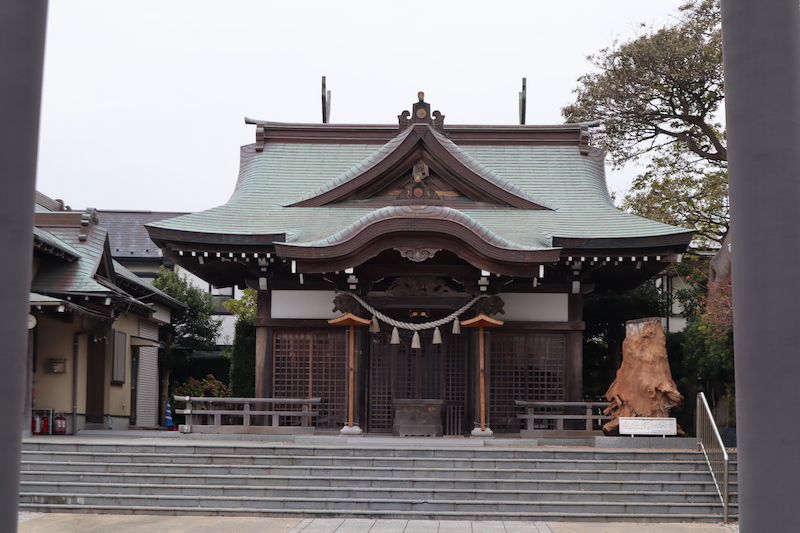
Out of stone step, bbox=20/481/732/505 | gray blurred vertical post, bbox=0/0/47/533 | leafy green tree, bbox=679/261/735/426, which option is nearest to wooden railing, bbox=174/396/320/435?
stone step, bbox=20/481/732/505

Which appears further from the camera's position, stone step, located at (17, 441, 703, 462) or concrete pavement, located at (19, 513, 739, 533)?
stone step, located at (17, 441, 703, 462)

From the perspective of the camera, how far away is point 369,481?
12.7 m

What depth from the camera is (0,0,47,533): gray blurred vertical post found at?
9.09 feet

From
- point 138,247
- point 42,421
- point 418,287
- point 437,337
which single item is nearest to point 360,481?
point 437,337

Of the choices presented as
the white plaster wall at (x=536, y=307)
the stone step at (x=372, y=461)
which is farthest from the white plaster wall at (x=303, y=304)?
the stone step at (x=372, y=461)

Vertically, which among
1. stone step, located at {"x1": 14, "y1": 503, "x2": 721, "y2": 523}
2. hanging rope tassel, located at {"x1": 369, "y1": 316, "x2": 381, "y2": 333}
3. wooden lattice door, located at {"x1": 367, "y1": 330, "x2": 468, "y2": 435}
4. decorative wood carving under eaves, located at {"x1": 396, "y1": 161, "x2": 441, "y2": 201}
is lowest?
stone step, located at {"x1": 14, "y1": 503, "x2": 721, "y2": 523}

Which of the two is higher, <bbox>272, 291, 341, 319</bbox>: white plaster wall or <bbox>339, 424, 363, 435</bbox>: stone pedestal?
<bbox>272, 291, 341, 319</bbox>: white plaster wall

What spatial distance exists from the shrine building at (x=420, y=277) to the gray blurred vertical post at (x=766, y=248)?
13212mm

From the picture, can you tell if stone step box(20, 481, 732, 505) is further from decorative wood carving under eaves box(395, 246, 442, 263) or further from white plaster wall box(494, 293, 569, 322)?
white plaster wall box(494, 293, 569, 322)

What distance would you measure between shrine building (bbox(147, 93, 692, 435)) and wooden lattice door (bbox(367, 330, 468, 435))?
3 centimetres

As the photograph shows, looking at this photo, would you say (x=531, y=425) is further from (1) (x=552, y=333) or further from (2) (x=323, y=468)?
(2) (x=323, y=468)

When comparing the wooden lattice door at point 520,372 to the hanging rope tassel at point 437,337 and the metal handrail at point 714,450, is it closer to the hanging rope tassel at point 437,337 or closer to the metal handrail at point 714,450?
the hanging rope tassel at point 437,337

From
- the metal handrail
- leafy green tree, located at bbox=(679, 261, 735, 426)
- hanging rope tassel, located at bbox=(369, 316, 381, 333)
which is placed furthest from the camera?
hanging rope tassel, located at bbox=(369, 316, 381, 333)

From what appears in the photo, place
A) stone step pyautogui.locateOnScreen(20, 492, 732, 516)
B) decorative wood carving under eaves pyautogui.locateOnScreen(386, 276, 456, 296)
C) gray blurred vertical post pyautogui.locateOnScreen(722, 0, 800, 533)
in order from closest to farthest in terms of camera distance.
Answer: gray blurred vertical post pyautogui.locateOnScreen(722, 0, 800, 533) → stone step pyautogui.locateOnScreen(20, 492, 732, 516) → decorative wood carving under eaves pyautogui.locateOnScreen(386, 276, 456, 296)
